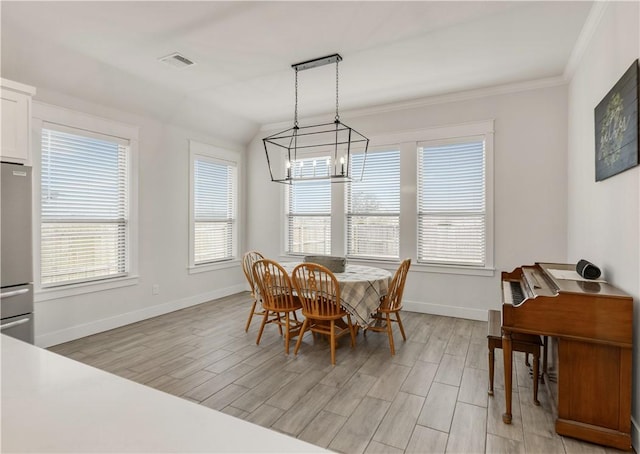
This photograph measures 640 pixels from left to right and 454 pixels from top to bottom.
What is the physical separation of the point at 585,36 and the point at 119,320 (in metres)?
5.78

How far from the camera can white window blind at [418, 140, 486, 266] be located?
4504mm

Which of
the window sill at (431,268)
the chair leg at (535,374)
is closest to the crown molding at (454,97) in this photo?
the window sill at (431,268)

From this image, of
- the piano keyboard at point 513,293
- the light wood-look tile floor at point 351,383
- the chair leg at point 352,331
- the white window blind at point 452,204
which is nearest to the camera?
the light wood-look tile floor at point 351,383

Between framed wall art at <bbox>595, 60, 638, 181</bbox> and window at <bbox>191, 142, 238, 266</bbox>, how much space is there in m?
4.90

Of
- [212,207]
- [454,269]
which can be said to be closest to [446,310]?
[454,269]

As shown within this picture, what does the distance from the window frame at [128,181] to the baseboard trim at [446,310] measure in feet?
12.4

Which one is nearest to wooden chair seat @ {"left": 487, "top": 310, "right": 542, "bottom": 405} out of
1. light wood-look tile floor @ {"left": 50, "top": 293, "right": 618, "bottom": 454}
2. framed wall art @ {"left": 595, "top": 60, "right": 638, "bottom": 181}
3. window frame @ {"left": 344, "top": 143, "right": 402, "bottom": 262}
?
light wood-look tile floor @ {"left": 50, "top": 293, "right": 618, "bottom": 454}

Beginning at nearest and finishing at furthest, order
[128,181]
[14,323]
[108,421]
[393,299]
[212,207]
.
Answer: [108,421]
[14,323]
[393,299]
[128,181]
[212,207]

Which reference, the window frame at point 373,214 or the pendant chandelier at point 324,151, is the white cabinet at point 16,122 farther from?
the window frame at point 373,214

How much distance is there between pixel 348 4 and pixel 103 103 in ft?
10.3

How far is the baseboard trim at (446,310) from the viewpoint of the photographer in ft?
14.7

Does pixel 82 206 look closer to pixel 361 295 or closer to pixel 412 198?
pixel 361 295

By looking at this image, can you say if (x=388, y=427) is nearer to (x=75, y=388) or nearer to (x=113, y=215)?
(x=75, y=388)

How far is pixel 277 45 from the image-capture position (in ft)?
10.7
